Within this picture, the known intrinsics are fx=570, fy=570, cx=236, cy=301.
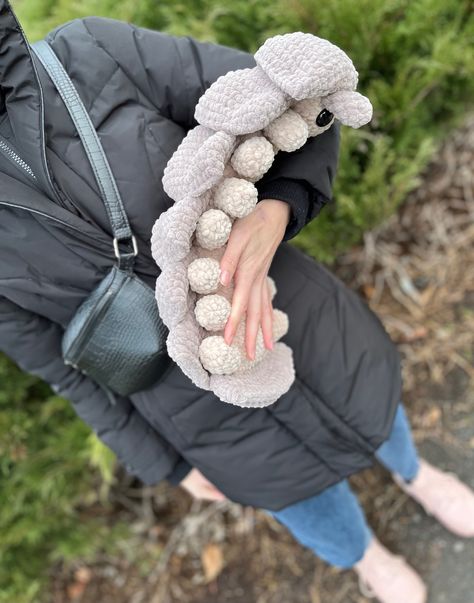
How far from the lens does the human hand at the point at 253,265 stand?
111 cm

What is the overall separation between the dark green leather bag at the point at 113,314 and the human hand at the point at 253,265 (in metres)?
0.23

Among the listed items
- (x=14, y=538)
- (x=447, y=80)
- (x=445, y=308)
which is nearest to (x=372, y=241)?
(x=445, y=308)

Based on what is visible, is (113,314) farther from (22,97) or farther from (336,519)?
(336,519)

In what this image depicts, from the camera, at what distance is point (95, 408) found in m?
1.54

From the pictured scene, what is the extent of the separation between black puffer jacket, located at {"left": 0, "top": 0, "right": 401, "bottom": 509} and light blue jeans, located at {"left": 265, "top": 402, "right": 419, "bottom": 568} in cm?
13

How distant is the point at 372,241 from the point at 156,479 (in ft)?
4.80

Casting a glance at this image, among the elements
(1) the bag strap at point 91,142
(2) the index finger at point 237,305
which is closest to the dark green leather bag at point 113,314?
(1) the bag strap at point 91,142

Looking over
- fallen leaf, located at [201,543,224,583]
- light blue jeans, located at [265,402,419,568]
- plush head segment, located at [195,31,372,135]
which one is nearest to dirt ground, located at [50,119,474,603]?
fallen leaf, located at [201,543,224,583]

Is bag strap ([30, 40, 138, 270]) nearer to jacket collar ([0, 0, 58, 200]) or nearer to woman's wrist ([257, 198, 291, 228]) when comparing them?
jacket collar ([0, 0, 58, 200])

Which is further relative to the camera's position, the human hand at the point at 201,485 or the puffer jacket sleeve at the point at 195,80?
the human hand at the point at 201,485

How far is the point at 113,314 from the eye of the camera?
4.14ft

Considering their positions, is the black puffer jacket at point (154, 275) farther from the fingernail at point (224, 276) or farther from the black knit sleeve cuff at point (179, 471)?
the fingernail at point (224, 276)

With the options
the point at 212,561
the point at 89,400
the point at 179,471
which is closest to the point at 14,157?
the point at 89,400

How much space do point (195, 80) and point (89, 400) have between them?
2.82 ft
